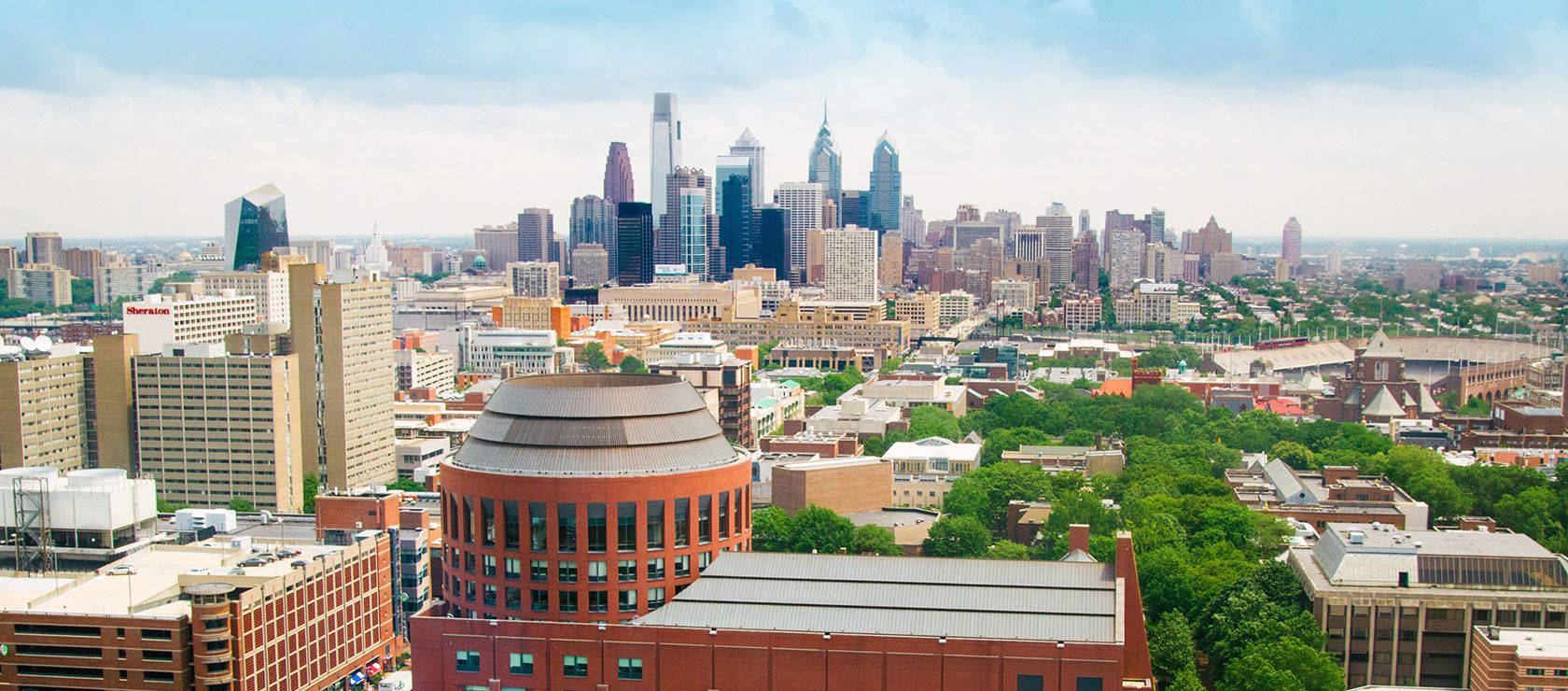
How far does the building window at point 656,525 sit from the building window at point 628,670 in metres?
5.42

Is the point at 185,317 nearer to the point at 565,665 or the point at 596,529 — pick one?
the point at 596,529

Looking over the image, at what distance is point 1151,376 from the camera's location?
17475 cm

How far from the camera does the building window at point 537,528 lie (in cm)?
5812

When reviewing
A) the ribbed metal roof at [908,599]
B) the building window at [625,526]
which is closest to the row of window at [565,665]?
the ribbed metal roof at [908,599]

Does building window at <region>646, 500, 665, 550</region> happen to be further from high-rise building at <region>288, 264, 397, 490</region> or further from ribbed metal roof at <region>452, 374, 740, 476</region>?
high-rise building at <region>288, 264, 397, 490</region>

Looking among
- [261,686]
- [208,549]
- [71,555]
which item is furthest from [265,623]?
[71,555]

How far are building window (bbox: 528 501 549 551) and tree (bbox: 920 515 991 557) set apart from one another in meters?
39.3

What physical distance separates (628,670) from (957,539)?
41.7 m

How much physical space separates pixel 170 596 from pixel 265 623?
4366mm

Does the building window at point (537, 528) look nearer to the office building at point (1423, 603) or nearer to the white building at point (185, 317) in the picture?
the office building at point (1423, 603)

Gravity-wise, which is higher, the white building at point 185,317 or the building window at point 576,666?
the white building at point 185,317

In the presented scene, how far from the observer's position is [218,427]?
114438mm

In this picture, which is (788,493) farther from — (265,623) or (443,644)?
(443,644)

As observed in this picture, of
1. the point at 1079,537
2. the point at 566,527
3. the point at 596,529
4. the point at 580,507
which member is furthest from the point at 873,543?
the point at 580,507
